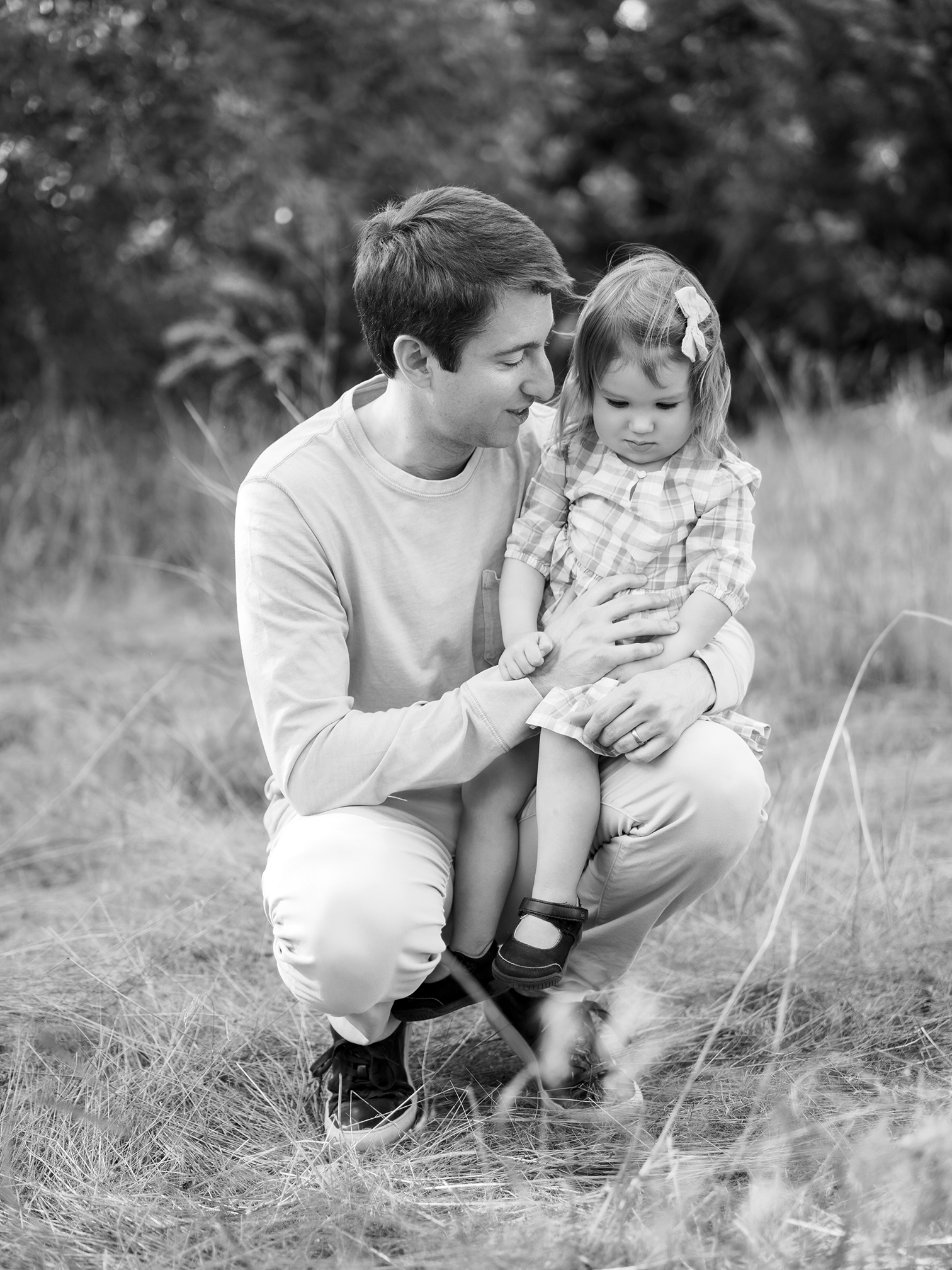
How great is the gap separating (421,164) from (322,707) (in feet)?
17.6

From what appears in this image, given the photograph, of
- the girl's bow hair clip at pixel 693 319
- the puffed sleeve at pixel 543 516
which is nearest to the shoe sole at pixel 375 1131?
the puffed sleeve at pixel 543 516

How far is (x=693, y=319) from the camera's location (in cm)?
180

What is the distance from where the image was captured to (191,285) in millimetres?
6402

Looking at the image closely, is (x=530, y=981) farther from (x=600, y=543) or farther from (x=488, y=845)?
(x=600, y=543)

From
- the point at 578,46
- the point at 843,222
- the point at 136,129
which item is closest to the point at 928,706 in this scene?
the point at 136,129

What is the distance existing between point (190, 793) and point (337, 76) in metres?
4.30

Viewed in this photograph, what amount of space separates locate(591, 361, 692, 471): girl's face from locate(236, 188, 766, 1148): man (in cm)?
9

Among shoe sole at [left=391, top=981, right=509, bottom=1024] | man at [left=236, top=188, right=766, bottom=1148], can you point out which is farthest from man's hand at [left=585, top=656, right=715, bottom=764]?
shoe sole at [left=391, top=981, right=509, bottom=1024]

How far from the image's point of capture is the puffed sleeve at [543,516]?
6.34ft

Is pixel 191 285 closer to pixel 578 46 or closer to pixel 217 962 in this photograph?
pixel 578 46

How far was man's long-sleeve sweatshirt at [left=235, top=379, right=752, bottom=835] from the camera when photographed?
1.77 metres

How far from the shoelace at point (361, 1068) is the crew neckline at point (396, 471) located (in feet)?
2.62

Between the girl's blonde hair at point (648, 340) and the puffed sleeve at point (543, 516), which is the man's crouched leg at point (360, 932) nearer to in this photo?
the puffed sleeve at point (543, 516)

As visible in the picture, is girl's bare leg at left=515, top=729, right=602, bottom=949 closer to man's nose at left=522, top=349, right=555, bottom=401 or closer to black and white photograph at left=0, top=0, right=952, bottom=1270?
black and white photograph at left=0, top=0, right=952, bottom=1270
